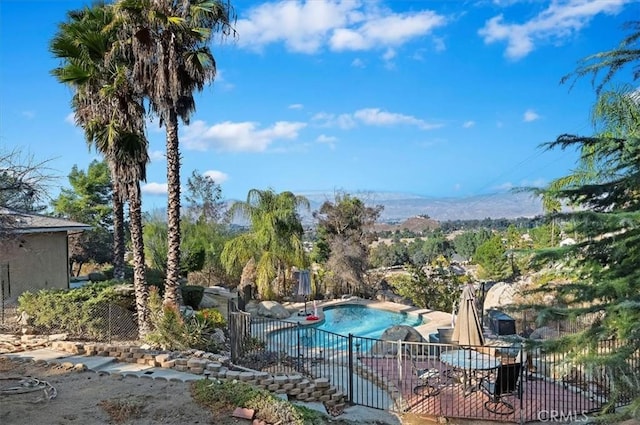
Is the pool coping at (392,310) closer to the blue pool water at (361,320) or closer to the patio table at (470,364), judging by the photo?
the blue pool water at (361,320)

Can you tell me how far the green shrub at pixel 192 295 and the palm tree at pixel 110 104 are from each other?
436 centimetres

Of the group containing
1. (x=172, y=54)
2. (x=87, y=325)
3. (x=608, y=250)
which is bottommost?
(x=87, y=325)

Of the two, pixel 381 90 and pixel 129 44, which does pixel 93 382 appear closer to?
pixel 129 44

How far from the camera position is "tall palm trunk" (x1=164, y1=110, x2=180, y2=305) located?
39.4 ft

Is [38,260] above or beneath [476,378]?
above

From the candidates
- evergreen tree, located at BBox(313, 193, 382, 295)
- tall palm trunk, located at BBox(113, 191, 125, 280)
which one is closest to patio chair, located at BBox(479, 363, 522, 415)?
tall palm trunk, located at BBox(113, 191, 125, 280)

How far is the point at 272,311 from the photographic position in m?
19.2

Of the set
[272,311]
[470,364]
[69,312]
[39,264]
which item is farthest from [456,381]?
[39,264]

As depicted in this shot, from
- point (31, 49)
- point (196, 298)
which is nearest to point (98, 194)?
point (196, 298)

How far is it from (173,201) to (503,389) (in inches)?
343

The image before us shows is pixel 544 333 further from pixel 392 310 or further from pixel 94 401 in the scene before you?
pixel 94 401

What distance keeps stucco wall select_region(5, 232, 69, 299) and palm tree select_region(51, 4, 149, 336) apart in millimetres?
4206

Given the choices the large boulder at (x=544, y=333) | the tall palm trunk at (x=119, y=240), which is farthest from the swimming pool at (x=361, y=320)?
the tall palm trunk at (x=119, y=240)

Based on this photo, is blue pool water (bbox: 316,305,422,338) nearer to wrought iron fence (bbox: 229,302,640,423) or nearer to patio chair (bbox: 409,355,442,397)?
wrought iron fence (bbox: 229,302,640,423)
